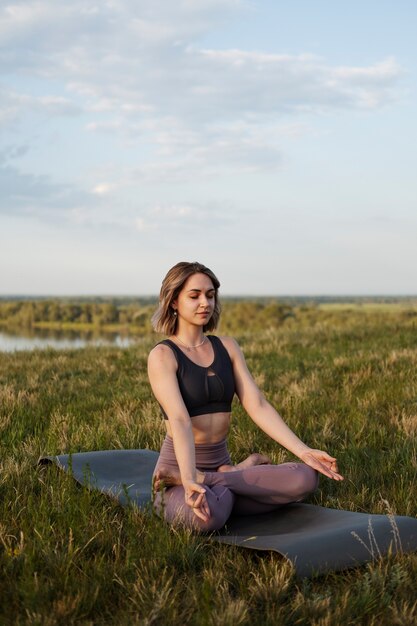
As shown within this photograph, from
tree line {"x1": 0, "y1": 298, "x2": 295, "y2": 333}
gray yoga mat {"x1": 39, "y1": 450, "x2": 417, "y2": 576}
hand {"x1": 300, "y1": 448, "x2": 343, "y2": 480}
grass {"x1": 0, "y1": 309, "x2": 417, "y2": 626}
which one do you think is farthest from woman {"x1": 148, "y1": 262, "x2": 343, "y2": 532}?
tree line {"x1": 0, "y1": 298, "x2": 295, "y2": 333}

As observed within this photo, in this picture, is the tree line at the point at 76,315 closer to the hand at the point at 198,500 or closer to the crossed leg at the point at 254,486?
the crossed leg at the point at 254,486

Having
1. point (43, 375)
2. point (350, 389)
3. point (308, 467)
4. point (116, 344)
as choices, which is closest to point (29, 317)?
point (116, 344)

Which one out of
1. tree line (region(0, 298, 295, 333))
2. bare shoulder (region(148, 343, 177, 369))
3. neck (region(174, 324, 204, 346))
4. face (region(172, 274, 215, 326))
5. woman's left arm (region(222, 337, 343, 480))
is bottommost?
tree line (region(0, 298, 295, 333))

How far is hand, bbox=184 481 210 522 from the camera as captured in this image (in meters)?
3.89

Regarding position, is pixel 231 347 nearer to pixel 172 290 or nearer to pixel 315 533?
pixel 172 290

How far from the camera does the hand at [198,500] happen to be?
3.89m

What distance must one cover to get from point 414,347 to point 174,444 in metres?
8.48

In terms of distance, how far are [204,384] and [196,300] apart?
564 millimetres

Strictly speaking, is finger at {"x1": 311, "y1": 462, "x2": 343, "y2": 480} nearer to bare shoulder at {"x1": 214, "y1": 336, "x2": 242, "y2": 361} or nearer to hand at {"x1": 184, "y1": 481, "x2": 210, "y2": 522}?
hand at {"x1": 184, "y1": 481, "x2": 210, "y2": 522}

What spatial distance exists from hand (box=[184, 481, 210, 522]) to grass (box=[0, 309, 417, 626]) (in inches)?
5.8

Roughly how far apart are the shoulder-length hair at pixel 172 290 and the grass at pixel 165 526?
124 centimetres

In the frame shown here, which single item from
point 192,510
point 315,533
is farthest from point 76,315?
point 315,533

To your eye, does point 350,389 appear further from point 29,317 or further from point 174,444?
point 29,317

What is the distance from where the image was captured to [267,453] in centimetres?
597
